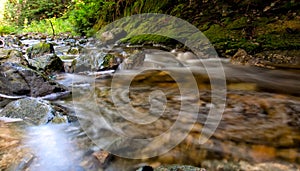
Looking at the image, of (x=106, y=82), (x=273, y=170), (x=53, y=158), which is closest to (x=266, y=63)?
(x=106, y=82)

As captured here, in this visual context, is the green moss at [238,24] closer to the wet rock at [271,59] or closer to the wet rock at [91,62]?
the wet rock at [271,59]

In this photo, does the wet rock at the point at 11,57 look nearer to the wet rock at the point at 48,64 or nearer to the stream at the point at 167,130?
the wet rock at the point at 48,64

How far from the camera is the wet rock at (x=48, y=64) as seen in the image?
4.45 metres

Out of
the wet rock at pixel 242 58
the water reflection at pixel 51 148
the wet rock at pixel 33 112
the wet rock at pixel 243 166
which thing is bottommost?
the water reflection at pixel 51 148

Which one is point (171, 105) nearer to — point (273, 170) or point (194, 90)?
point (194, 90)

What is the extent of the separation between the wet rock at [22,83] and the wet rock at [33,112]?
2.43 feet

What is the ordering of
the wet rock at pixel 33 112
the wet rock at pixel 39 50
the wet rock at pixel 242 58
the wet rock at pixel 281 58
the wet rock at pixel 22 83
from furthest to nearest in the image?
the wet rock at pixel 39 50 → the wet rock at pixel 242 58 → the wet rock at pixel 281 58 → the wet rock at pixel 22 83 → the wet rock at pixel 33 112

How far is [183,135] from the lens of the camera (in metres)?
1.96

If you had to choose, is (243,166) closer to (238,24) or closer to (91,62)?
(91,62)

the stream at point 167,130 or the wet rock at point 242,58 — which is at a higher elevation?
the wet rock at point 242,58

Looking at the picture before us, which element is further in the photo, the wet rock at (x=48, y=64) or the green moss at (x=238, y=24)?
the green moss at (x=238, y=24)

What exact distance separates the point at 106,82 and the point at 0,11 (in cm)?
2778

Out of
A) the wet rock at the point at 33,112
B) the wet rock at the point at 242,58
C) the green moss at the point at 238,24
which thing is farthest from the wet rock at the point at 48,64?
the green moss at the point at 238,24

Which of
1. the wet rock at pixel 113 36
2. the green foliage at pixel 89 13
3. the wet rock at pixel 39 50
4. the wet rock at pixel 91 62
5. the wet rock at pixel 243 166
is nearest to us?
the wet rock at pixel 243 166
